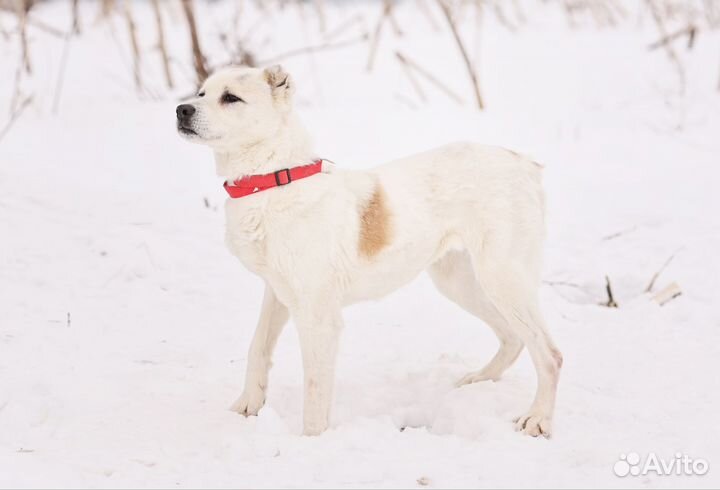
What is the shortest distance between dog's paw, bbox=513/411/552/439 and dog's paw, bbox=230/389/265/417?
1175mm

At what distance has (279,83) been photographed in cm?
368

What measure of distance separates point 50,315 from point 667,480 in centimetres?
328

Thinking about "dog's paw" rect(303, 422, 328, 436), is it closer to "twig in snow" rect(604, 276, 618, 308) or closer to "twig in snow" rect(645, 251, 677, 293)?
"twig in snow" rect(604, 276, 618, 308)

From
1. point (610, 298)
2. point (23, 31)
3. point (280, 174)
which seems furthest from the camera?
point (23, 31)

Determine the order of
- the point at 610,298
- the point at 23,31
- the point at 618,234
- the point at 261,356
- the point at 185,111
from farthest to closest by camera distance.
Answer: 1. the point at 23,31
2. the point at 618,234
3. the point at 610,298
4. the point at 261,356
5. the point at 185,111

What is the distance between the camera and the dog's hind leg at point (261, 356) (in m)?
3.91

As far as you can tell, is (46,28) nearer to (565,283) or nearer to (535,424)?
(565,283)

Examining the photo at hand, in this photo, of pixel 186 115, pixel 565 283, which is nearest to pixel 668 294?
pixel 565 283

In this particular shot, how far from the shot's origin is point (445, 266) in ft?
14.1

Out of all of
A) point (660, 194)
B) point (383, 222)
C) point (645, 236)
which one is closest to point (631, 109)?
point (660, 194)

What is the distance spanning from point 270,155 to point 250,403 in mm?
1157

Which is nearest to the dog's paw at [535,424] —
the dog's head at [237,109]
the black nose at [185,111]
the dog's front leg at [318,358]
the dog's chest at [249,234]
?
the dog's front leg at [318,358]

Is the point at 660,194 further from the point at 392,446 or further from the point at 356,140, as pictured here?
the point at 392,446

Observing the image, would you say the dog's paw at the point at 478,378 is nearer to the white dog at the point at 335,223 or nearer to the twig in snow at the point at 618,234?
the white dog at the point at 335,223
